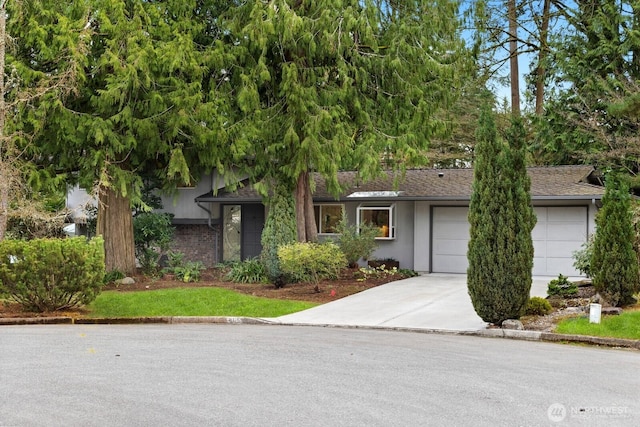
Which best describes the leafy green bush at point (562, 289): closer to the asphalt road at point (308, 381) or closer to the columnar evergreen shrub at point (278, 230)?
the asphalt road at point (308, 381)

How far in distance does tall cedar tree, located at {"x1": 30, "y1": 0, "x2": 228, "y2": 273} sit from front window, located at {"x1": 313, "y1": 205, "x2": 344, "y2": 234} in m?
4.99

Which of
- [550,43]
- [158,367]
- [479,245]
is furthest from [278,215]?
[550,43]

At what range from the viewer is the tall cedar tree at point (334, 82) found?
55.6ft

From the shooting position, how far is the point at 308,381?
7051 millimetres

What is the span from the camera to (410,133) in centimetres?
1814

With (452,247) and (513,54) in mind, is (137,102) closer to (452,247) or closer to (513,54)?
(452,247)

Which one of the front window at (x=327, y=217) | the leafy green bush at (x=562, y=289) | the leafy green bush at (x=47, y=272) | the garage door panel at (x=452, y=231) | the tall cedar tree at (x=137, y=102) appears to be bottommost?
the leafy green bush at (x=562, y=289)

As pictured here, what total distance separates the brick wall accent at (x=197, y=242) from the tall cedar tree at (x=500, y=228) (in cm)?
1329

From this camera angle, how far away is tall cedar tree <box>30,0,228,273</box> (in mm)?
15898

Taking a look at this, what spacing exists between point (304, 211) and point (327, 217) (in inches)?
111

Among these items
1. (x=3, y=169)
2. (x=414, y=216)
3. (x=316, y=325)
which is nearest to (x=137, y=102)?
(x=3, y=169)

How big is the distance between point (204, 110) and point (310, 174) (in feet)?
13.7

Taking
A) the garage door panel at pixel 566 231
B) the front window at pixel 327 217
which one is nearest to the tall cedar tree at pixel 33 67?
the front window at pixel 327 217

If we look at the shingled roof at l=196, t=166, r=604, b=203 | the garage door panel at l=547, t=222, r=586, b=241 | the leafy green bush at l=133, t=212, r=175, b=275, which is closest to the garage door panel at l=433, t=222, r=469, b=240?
the shingled roof at l=196, t=166, r=604, b=203
